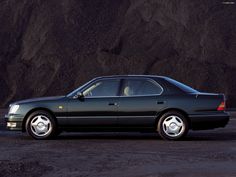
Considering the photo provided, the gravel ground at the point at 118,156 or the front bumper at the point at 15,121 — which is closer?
the gravel ground at the point at 118,156

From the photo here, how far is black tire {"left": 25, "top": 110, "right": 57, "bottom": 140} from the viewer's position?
45.8ft

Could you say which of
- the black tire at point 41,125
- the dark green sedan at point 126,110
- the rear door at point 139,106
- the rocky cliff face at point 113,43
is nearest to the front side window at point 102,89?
the dark green sedan at point 126,110

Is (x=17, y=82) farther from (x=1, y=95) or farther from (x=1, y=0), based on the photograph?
(x=1, y=0)

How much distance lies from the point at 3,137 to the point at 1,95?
36.3 metres

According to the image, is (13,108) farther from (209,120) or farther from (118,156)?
(118,156)

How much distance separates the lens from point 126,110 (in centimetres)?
1381

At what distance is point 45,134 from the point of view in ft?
45.9

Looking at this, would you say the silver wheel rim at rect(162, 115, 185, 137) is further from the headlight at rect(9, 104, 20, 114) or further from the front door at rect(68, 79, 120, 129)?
the headlight at rect(9, 104, 20, 114)

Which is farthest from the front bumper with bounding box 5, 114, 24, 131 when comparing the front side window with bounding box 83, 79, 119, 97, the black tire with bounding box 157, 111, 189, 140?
the black tire with bounding box 157, 111, 189, 140

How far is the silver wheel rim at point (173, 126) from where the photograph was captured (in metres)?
13.5

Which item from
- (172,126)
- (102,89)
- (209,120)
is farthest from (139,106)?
(209,120)

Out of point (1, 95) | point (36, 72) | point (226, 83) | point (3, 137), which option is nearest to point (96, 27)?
point (36, 72)

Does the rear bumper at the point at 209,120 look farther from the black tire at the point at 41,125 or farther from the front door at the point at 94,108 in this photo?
the black tire at the point at 41,125

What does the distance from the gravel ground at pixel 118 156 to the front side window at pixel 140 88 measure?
3.22 ft
